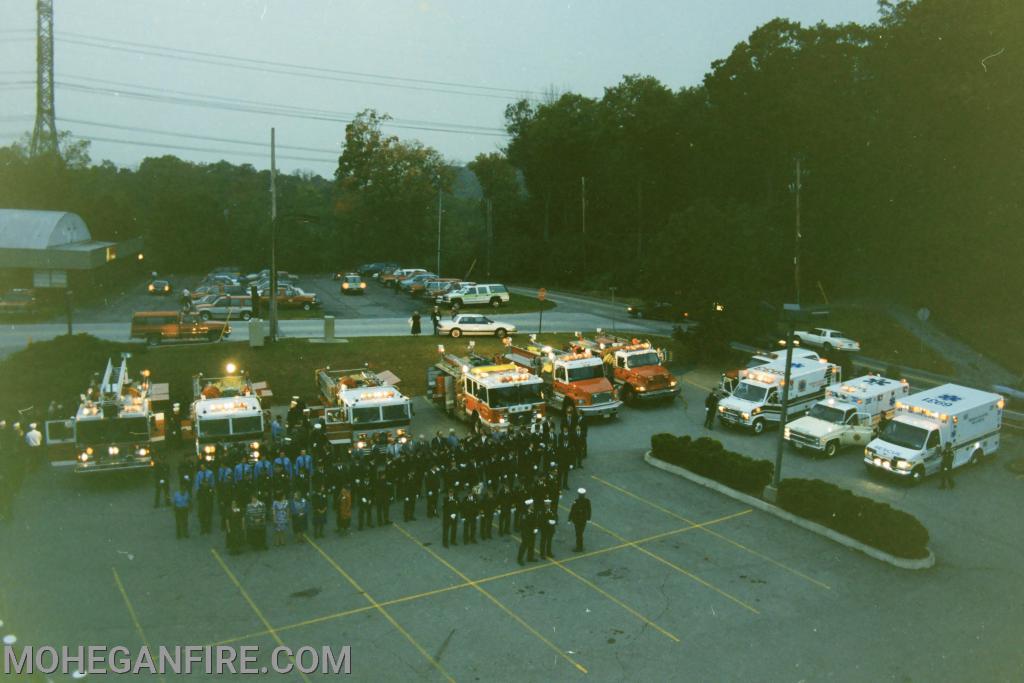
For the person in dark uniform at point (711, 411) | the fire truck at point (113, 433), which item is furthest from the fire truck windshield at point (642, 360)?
the fire truck at point (113, 433)

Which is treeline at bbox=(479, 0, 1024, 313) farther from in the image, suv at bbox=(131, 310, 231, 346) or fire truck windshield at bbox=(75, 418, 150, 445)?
fire truck windshield at bbox=(75, 418, 150, 445)

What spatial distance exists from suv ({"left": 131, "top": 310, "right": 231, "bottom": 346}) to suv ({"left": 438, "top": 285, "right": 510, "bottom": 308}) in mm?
17920

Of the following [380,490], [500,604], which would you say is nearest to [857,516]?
[500,604]

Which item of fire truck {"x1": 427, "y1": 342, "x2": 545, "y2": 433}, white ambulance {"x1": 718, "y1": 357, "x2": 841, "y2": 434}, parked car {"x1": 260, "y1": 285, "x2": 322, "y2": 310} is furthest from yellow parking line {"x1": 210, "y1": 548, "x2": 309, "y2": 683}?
parked car {"x1": 260, "y1": 285, "x2": 322, "y2": 310}

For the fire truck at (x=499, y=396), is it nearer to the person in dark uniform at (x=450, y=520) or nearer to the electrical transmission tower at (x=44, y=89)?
the person in dark uniform at (x=450, y=520)

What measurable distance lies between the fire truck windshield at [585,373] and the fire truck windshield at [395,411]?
8308 mm

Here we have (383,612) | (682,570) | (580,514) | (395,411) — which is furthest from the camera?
(395,411)

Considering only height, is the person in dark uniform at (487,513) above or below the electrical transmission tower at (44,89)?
below

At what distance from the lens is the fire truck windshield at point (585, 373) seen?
1222 inches

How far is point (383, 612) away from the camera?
618 inches

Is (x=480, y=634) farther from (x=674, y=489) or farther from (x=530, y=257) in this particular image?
(x=530, y=257)

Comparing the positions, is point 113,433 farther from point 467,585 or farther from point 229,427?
point 467,585

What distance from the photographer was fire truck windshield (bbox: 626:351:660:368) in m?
34.0

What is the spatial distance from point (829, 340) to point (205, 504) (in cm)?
3679
